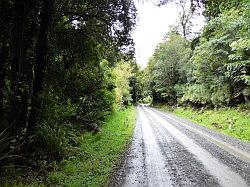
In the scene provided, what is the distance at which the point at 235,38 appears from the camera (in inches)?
1069

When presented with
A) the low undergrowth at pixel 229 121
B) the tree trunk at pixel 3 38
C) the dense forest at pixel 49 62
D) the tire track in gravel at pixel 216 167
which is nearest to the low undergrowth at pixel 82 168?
the dense forest at pixel 49 62

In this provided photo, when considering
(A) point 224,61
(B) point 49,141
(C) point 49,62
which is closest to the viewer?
(B) point 49,141

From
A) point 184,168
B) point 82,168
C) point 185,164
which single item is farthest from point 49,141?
point 185,164

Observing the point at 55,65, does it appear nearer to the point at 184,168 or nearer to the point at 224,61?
the point at 184,168

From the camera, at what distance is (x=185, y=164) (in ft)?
38.4

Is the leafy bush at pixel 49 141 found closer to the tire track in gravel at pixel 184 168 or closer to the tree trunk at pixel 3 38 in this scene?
the tree trunk at pixel 3 38

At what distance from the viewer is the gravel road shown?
9414mm

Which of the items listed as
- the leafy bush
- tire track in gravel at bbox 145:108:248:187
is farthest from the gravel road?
the leafy bush

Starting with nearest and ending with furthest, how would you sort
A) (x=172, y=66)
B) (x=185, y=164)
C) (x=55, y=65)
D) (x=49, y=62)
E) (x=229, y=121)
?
(x=185, y=164) → (x=49, y=62) → (x=55, y=65) → (x=229, y=121) → (x=172, y=66)

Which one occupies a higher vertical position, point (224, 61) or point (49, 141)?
point (224, 61)

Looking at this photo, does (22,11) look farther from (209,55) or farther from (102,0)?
(209,55)

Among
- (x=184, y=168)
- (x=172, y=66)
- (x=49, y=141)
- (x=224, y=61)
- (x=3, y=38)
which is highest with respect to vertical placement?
(x=172, y=66)

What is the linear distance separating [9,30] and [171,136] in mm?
11756

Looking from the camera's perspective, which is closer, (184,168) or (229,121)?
(184,168)
